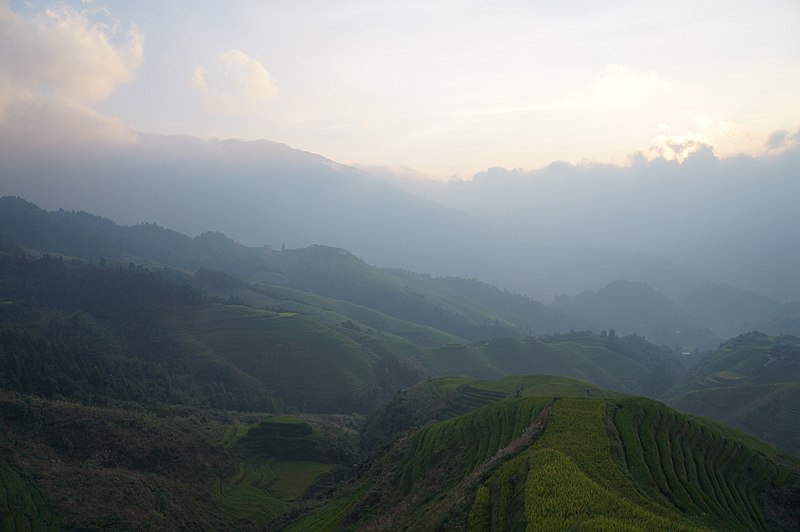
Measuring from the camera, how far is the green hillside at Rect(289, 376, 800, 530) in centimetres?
1625

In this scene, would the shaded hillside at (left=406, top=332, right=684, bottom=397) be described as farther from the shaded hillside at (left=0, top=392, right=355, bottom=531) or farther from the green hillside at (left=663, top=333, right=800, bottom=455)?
the shaded hillside at (left=0, top=392, right=355, bottom=531)

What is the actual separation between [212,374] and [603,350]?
105 m

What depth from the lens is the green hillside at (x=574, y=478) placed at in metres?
16.2

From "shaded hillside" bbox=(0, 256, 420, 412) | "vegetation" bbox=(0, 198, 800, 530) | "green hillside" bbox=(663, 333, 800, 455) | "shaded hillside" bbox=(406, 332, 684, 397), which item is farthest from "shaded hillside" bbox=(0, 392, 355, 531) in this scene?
"shaded hillside" bbox=(406, 332, 684, 397)

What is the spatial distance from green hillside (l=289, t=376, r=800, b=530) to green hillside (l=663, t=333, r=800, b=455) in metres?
52.0

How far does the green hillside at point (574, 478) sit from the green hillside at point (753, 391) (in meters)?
52.0

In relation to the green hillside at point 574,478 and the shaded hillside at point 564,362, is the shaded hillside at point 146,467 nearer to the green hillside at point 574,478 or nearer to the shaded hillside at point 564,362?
the green hillside at point 574,478

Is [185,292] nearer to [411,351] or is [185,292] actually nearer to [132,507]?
[411,351]

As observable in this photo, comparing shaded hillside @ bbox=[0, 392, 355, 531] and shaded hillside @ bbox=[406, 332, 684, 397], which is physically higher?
shaded hillside @ bbox=[0, 392, 355, 531]

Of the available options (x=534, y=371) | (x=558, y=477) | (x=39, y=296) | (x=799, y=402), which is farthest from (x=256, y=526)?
(x=39, y=296)

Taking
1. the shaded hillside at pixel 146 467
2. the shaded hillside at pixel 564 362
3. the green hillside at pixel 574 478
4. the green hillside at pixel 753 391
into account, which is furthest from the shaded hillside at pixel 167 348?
the green hillside at pixel 753 391

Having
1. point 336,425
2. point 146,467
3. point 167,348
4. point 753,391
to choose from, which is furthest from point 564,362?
point 146,467

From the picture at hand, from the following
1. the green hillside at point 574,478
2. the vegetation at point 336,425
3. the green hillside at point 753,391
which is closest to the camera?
the green hillside at point 574,478

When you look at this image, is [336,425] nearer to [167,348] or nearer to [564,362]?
[167,348]
